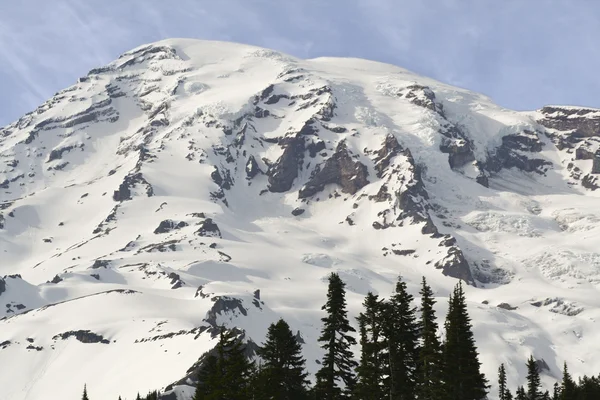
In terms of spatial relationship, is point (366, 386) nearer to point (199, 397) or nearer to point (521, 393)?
point (199, 397)

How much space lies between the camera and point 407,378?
67000mm

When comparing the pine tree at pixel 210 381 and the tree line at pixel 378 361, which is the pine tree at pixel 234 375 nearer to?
the pine tree at pixel 210 381

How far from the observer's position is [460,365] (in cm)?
6662

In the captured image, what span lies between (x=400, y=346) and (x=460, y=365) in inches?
175

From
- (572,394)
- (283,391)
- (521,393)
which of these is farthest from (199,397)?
(521,393)

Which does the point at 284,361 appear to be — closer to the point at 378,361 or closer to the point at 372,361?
the point at 372,361

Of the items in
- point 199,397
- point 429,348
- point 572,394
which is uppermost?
point 572,394

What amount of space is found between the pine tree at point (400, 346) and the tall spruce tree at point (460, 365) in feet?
8.57

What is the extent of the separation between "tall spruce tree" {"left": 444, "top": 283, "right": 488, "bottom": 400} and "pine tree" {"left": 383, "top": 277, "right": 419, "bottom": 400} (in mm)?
2611

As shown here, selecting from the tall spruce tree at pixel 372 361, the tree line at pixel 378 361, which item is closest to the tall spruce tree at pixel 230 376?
the tree line at pixel 378 361

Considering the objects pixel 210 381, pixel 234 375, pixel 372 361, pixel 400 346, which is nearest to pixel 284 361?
pixel 372 361

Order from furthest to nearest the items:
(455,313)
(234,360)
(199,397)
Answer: (455,313), (199,397), (234,360)

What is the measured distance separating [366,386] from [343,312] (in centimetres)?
537

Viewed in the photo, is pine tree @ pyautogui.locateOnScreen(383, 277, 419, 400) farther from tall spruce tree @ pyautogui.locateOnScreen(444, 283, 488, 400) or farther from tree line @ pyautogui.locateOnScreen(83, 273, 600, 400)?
tall spruce tree @ pyautogui.locateOnScreen(444, 283, 488, 400)
